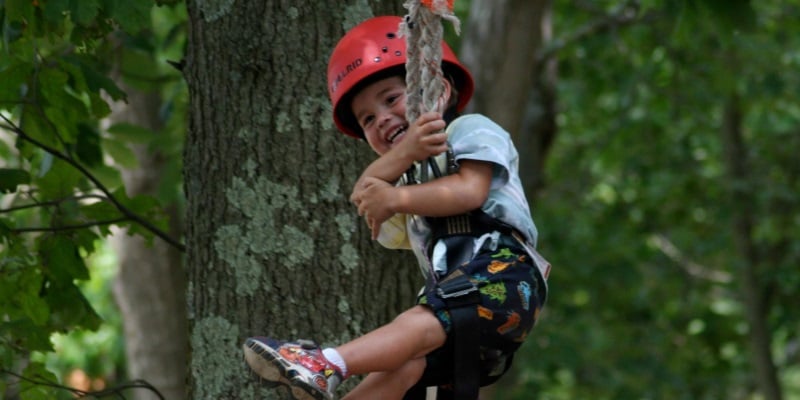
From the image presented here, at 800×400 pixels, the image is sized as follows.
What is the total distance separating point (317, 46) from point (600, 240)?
9.53m

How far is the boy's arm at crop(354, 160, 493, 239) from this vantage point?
8.79ft

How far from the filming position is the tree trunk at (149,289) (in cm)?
770

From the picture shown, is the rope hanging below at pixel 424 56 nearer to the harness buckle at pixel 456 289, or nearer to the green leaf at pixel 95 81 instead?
the harness buckle at pixel 456 289

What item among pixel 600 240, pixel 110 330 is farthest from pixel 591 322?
pixel 110 330

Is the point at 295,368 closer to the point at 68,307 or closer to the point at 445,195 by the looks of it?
the point at 445,195

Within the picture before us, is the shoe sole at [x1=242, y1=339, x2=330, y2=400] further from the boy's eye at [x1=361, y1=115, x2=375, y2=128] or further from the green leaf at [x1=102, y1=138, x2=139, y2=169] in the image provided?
the green leaf at [x1=102, y1=138, x2=139, y2=169]

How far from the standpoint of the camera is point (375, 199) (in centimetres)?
269

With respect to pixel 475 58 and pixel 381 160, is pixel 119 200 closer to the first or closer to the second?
pixel 381 160

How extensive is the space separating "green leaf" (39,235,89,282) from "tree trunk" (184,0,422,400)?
0.81 meters

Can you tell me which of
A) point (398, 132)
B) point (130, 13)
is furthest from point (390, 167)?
point (130, 13)

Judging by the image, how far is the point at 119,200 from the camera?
4.21 metres

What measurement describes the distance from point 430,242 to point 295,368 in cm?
53

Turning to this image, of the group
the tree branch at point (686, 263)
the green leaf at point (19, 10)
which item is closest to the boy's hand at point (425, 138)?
the green leaf at point (19, 10)

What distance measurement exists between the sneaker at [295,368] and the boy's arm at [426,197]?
34 centimetres
